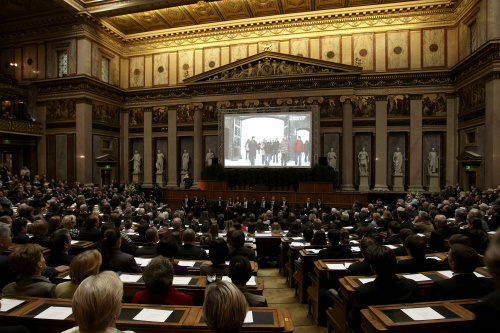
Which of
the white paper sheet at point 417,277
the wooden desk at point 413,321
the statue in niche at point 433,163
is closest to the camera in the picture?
the wooden desk at point 413,321

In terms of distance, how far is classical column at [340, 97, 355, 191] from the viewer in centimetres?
1972

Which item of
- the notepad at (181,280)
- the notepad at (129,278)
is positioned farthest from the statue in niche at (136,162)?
the notepad at (181,280)

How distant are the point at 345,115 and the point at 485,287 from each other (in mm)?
17907

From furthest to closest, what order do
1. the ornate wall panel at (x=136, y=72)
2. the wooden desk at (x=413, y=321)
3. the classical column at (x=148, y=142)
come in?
the ornate wall panel at (x=136, y=72)
the classical column at (x=148, y=142)
the wooden desk at (x=413, y=321)

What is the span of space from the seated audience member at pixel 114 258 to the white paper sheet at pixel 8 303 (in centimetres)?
126

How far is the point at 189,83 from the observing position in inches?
856

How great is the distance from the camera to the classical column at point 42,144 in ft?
68.2

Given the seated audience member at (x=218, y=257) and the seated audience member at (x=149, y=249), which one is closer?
the seated audience member at (x=218, y=257)

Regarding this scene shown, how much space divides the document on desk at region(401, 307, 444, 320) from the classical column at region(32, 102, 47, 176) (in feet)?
78.6

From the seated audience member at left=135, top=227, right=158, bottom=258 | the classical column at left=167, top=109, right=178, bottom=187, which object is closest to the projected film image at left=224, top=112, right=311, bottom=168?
the classical column at left=167, top=109, right=178, bottom=187

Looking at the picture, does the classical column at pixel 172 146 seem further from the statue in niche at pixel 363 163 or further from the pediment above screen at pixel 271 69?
the statue in niche at pixel 363 163

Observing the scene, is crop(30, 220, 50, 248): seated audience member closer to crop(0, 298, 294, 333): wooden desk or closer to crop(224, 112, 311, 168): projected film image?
crop(0, 298, 294, 333): wooden desk

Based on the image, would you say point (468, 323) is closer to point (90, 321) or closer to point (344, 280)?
point (344, 280)

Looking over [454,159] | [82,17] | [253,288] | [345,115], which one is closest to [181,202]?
[345,115]
